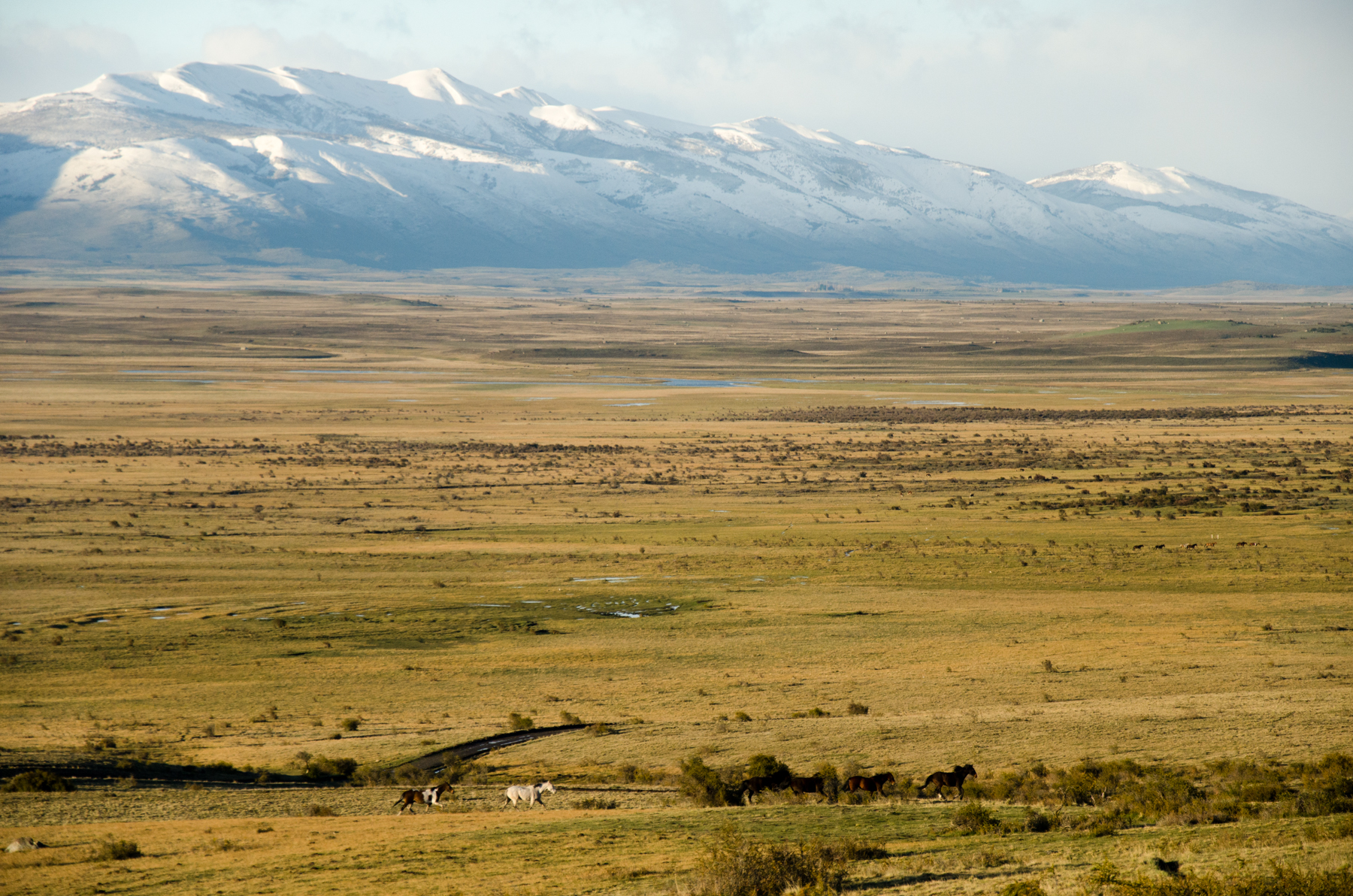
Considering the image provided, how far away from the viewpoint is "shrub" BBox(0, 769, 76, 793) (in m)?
17.2

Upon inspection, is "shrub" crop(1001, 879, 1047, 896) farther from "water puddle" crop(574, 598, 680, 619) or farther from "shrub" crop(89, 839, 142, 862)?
"water puddle" crop(574, 598, 680, 619)

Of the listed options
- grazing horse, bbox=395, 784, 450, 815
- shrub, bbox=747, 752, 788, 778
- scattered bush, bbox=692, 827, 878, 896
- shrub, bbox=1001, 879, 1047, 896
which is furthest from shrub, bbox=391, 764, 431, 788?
shrub, bbox=1001, 879, 1047, 896

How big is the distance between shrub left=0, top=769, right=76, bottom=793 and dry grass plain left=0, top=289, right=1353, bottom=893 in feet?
1.86

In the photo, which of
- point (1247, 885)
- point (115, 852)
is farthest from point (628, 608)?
point (1247, 885)

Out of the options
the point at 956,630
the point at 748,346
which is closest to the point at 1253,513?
the point at 956,630

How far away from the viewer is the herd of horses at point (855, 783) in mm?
16453

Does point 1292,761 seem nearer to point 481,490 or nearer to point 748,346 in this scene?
point 481,490

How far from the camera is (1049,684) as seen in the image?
76.9 feet

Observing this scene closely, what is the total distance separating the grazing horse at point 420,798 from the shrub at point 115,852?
3.54m

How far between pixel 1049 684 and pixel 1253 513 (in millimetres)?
27445

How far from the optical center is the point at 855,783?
1655cm

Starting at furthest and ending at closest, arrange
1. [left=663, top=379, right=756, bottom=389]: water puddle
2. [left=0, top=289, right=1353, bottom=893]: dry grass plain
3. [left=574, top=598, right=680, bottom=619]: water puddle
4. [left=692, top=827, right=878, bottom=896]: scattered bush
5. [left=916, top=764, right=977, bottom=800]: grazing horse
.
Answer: [left=663, top=379, right=756, bottom=389]: water puddle
[left=574, top=598, right=680, bottom=619]: water puddle
[left=916, top=764, right=977, bottom=800]: grazing horse
[left=0, top=289, right=1353, bottom=893]: dry grass plain
[left=692, top=827, right=878, bottom=896]: scattered bush

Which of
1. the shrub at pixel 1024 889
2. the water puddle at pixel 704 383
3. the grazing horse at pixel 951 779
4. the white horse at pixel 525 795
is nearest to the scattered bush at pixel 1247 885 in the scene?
the shrub at pixel 1024 889

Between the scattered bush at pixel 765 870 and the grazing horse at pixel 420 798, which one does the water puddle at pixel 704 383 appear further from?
the scattered bush at pixel 765 870
